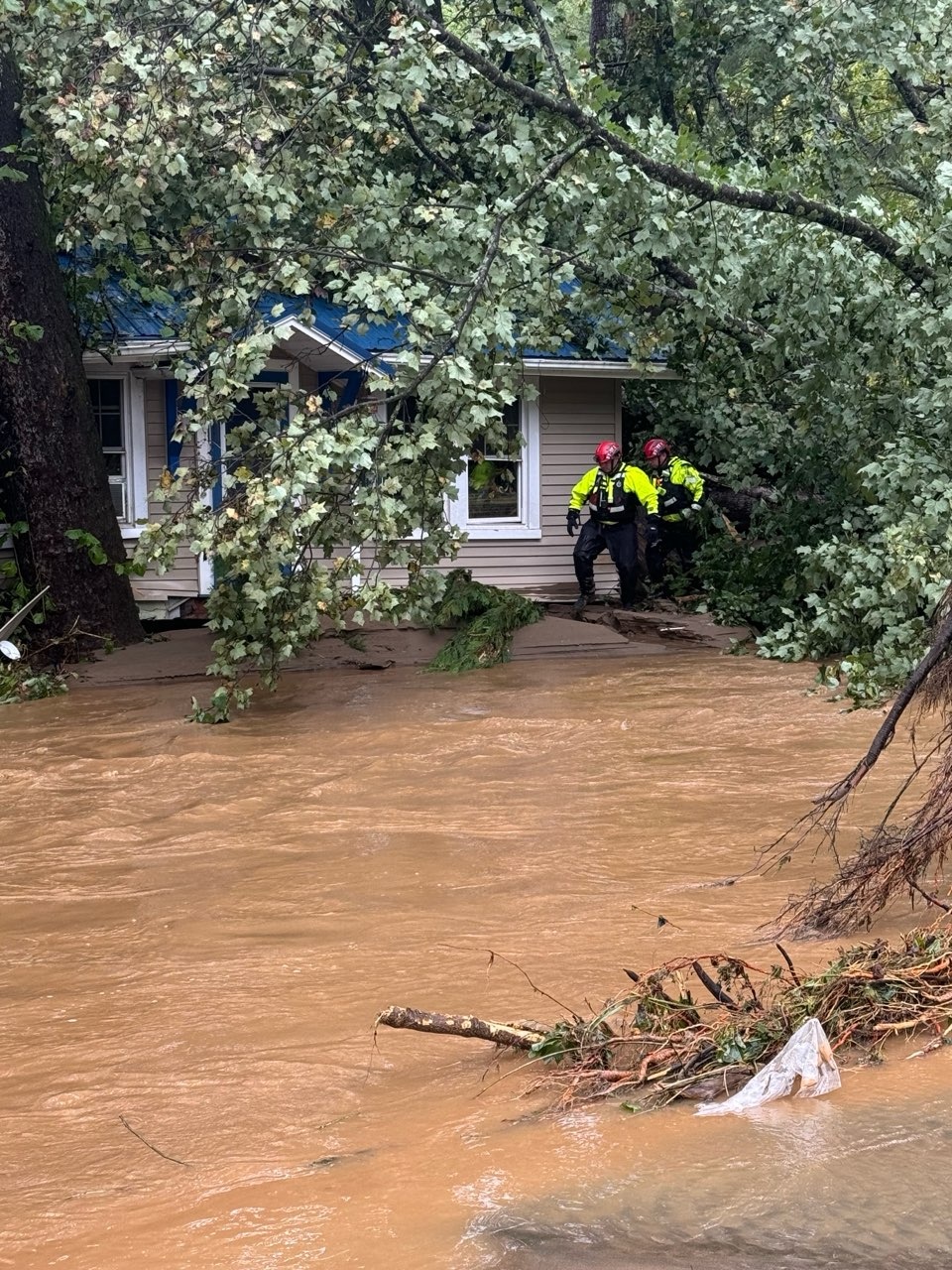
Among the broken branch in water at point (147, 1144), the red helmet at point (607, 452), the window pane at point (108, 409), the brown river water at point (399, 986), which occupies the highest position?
the window pane at point (108, 409)

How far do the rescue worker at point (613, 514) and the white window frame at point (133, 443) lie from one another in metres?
5.05

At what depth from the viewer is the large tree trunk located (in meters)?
13.6

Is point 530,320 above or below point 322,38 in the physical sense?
below

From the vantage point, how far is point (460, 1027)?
14.0 ft

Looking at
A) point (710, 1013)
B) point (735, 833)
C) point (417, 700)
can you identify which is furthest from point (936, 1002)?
point (417, 700)

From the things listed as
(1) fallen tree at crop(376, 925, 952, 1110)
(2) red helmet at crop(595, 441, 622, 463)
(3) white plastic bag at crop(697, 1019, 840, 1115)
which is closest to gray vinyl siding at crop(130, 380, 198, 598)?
(2) red helmet at crop(595, 441, 622, 463)

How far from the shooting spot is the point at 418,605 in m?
11.4

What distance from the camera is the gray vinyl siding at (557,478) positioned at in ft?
59.4

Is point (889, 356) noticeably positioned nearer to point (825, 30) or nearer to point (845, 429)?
point (845, 429)

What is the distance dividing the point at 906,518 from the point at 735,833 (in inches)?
214

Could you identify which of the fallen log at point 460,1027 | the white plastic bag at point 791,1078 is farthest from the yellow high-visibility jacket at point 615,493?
the white plastic bag at point 791,1078

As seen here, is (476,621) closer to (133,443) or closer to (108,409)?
(133,443)

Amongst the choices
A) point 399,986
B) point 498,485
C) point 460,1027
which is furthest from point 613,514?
point 460,1027

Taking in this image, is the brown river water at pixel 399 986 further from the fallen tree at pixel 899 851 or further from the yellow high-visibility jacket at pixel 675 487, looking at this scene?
the yellow high-visibility jacket at pixel 675 487
